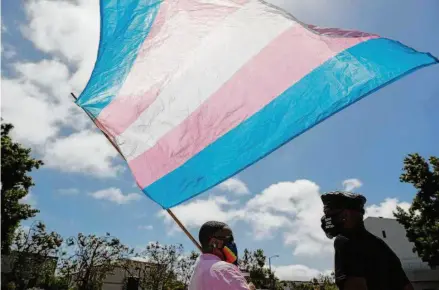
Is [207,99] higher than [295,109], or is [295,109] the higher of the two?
[207,99]

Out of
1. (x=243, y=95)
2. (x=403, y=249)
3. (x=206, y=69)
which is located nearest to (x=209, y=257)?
(x=243, y=95)

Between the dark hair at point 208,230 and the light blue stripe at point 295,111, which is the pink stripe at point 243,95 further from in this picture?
the dark hair at point 208,230

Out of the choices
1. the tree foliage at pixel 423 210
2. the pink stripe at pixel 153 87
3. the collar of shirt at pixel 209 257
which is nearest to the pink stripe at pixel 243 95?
the pink stripe at pixel 153 87

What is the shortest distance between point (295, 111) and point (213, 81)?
891 mm

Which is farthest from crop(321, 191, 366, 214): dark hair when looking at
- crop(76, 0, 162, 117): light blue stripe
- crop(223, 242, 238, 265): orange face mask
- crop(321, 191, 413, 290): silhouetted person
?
crop(76, 0, 162, 117): light blue stripe

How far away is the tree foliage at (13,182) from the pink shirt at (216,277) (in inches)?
934

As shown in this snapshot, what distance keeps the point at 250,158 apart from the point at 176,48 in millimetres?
1565

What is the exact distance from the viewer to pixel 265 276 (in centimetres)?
5281

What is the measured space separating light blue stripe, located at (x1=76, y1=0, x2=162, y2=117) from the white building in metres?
36.2

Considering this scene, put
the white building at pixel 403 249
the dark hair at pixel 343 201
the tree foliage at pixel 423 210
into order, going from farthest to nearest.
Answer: the white building at pixel 403 249 < the tree foliage at pixel 423 210 < the dark hair at pixel 343 201

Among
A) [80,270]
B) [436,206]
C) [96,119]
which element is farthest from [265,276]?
[96,119]

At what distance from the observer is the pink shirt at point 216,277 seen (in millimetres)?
2186

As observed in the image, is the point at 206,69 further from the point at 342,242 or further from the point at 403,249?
the point at 403,249

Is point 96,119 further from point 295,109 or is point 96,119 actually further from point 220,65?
point 295,109
